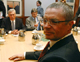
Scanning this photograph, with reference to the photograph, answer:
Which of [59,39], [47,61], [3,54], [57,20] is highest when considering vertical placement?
[57,20]

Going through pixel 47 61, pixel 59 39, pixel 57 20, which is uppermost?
pixel 57 20

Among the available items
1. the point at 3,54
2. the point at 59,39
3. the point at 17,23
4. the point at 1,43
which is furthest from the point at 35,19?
the point at 59,39

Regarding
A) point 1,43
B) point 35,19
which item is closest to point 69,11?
point 1,43

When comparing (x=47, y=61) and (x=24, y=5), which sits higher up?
(x=24, y=5)

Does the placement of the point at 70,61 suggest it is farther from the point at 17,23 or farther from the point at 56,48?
the point at 17,23

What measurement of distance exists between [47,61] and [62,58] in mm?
131

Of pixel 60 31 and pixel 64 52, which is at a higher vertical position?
pixel 60 31

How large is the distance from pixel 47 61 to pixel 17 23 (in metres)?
2.85

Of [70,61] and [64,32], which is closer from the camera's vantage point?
[70,61]

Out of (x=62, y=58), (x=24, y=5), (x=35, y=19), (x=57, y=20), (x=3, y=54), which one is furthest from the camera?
(x=24, y=5)

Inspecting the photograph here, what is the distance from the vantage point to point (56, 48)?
3.15ft

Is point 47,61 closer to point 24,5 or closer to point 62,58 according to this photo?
point 62,58

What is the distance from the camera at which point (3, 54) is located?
5.41 ft

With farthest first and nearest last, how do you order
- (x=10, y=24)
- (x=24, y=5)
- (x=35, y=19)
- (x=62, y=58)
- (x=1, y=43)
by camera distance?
1. (x=24, y=5)
2. (x=35, y=19)
3. (x=10, y=24)
4. (x=1, y=43)
5. (x=62, y=58)
